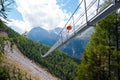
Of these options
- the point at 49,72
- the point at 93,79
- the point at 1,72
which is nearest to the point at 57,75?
the point at 49,72

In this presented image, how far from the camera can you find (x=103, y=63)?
100 feet

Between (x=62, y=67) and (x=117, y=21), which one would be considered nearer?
(x=117, y=21)

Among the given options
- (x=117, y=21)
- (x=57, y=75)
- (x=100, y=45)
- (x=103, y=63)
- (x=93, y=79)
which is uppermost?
(x=117, y=21)

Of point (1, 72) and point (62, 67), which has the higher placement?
point (1, 72)

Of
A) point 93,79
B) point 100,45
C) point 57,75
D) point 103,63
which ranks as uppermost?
point 100,45

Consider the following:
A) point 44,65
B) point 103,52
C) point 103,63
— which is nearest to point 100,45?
point 103,52

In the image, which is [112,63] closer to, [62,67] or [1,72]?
[1,72]

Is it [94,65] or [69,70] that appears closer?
[94,65]

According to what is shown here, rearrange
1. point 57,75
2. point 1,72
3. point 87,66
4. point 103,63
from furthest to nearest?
point 57,75
point 87,66
point 103,63
point 1,72

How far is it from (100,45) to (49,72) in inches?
6176

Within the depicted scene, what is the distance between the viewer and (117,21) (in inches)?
1078

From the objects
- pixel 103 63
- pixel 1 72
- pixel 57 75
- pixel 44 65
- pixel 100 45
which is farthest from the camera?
pixel 44 65

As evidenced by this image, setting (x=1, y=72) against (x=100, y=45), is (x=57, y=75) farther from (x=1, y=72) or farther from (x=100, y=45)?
(x=1, y=72)

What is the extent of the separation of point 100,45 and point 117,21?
269cm
